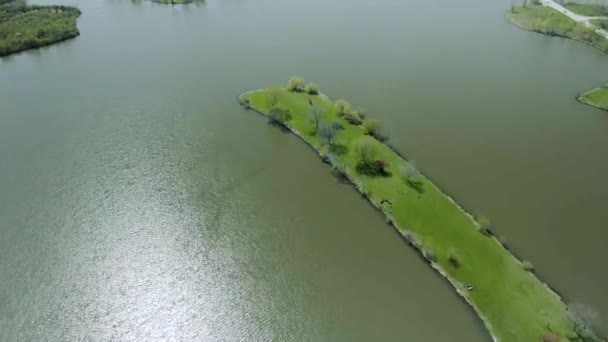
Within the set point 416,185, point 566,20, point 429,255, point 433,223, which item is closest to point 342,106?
point 416,185

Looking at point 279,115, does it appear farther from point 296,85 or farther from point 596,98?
point 596,98

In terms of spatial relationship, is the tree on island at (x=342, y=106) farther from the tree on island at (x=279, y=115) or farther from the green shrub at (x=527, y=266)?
the green shrub at (x=527, y=266)

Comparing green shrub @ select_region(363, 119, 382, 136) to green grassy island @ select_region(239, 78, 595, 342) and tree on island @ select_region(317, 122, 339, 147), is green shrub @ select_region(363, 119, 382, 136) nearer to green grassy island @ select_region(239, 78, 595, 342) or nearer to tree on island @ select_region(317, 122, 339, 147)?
green grassy island @ select_region(239, 78, 595, 342)

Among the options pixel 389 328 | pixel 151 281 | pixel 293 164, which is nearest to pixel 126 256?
pixel 151 281

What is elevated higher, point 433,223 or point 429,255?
point 433,223

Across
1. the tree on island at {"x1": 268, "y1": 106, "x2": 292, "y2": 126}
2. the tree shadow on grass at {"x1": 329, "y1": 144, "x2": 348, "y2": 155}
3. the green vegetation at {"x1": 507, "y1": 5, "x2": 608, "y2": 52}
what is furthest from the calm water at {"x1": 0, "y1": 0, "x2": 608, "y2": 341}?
the green vegetation at {"x1": 507, "y1": 5, "x2": 608, "y2": 52}

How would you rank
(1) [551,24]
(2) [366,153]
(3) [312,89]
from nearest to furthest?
(2) [366,153] < (3) [312,89] < (1) [551,24]

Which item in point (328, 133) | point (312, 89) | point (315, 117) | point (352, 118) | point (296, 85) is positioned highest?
point (296, 85)

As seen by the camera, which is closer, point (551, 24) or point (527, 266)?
point (527, 266)
